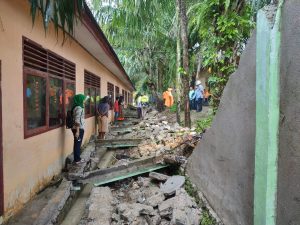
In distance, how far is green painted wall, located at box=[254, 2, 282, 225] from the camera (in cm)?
243

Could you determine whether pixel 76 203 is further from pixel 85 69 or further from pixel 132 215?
pixel 85 69

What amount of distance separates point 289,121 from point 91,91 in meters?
8.95

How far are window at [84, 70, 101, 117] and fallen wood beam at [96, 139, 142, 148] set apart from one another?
45.1 inches

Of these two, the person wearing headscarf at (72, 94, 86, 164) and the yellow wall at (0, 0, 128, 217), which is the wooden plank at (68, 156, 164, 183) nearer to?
the yellow wall at (0, 0, 128, 217)

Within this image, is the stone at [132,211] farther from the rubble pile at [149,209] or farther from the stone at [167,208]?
the stone at [167,208]

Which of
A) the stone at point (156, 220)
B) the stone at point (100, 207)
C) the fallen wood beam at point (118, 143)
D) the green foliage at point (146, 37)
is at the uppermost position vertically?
the green foliage at point (146, 37)

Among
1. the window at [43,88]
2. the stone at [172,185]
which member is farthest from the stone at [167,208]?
the window at [43,88]

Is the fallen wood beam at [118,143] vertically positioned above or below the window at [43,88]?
below

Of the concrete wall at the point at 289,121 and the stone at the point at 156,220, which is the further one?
the stone at the point at 156,220

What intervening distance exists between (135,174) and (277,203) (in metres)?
3.83

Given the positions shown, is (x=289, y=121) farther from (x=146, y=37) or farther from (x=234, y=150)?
(x=146, y=37)

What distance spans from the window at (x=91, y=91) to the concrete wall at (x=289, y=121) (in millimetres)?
7685

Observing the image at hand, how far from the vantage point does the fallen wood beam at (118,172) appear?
5.56 metres

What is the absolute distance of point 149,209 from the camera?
4266mm
